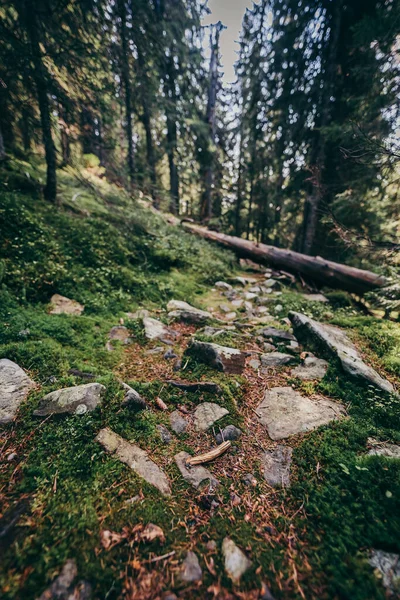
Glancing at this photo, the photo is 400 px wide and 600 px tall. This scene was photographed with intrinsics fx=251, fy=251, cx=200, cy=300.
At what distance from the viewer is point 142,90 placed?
30.2 ft

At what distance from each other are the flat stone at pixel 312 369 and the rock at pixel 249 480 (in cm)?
183

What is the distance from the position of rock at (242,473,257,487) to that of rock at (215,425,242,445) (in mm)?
409

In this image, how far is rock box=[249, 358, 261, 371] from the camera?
417 cm

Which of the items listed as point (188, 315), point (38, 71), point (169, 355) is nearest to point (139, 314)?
point (188, 315)

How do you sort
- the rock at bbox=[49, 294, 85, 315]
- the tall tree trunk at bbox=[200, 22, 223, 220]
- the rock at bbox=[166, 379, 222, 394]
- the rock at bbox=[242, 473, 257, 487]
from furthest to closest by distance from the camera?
the tall tree trunk at bbox=[200, 22, 223, 220], the rock at bbox=[49, 294, 85, 315], the rock at bbox=[166, 379, 222, 394], the rock at bbox=[242, 473, 257, 487]

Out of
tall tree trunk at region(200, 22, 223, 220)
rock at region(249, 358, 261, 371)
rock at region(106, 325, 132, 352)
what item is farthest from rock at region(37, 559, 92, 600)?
tall tree trunk at region(200, 22, 223, 220)

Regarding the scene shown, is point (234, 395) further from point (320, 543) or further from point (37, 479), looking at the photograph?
point (37, 479)

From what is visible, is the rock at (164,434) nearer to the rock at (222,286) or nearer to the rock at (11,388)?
the rock at (11,388)

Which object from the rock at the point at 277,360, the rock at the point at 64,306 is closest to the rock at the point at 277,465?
the rock at the point at 277,360

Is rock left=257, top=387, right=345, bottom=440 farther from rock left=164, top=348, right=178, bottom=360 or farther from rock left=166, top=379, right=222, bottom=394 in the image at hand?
rock left=164, top=348, right=178, bottom=360

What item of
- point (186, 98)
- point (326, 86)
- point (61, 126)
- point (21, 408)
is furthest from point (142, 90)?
point (21, 408)

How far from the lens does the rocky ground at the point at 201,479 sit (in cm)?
170

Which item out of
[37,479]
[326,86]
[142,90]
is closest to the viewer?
[37,479]

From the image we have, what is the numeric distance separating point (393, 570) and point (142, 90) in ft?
41.4
